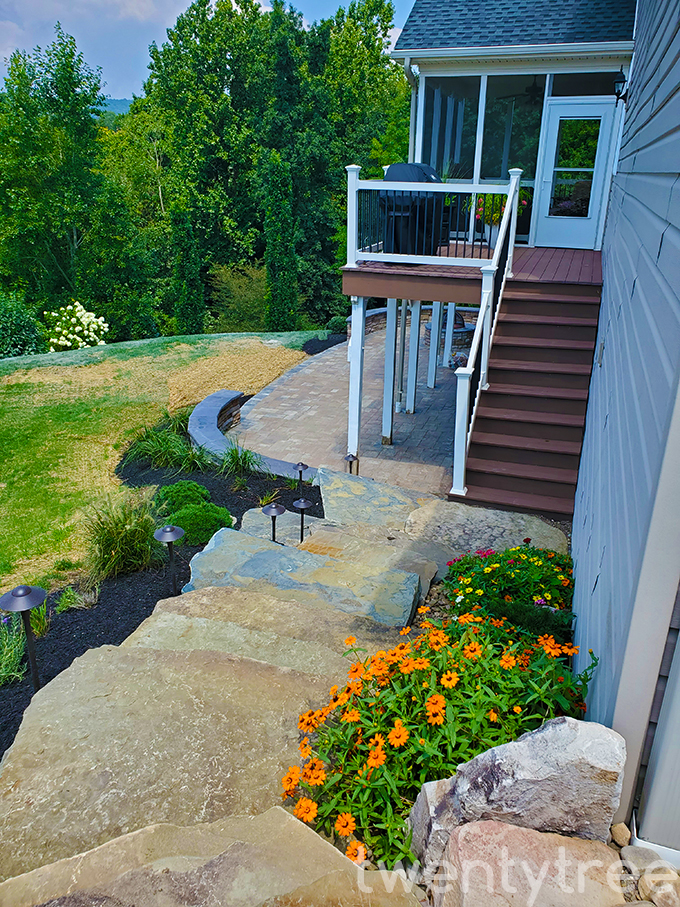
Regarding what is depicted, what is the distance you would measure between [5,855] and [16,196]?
23.7 m

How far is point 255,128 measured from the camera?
2512 centimetres

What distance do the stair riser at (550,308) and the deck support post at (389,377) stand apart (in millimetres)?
1474

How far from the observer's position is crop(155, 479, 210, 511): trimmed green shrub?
626 centimetres

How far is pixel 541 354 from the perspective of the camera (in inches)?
279

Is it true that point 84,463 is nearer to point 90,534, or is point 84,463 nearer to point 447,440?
point 90,534

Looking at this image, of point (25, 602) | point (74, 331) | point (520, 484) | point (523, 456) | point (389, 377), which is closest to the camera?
point (25, 602)

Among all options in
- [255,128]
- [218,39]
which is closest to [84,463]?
[255,128]

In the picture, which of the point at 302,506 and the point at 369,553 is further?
the point at 302,506

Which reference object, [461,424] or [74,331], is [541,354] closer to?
[461,424]

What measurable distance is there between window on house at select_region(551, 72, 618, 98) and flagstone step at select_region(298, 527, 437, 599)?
23.6 feet

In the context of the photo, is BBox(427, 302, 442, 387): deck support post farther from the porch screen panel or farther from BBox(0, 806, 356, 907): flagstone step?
BBox(0, 806, 356, 907): flagstone step

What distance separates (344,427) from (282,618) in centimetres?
575

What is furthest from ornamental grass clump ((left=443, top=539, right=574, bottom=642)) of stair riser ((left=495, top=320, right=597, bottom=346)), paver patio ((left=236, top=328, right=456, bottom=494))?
stair riser ((left=495, top=320, right=597, bottom=346))

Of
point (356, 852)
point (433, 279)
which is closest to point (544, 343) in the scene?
point (433, 279)
